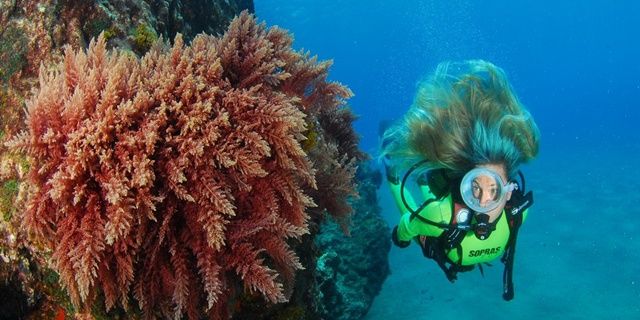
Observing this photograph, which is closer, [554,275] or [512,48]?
[554,275]

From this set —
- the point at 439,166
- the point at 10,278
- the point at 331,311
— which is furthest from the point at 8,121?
the point at 331,311

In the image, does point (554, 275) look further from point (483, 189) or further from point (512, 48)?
point (512, 48)

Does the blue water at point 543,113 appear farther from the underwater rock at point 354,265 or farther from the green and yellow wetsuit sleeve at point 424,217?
the green and yellow wetsuit sleeve at point 424,217

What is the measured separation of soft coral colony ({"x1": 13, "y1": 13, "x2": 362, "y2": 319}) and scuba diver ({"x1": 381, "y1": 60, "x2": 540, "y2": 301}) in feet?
6.25

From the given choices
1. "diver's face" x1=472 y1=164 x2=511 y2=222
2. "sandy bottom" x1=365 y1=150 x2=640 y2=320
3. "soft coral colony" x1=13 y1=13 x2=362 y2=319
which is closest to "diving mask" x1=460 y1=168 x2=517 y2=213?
"diver's face" x1=472 y1=164 x2=511 y2=222

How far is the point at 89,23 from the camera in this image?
357cm

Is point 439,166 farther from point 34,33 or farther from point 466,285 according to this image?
point 466,285

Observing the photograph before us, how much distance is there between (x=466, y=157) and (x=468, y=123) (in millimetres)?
328

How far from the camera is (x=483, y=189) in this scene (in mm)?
4059

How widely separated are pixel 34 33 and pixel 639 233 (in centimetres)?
1605

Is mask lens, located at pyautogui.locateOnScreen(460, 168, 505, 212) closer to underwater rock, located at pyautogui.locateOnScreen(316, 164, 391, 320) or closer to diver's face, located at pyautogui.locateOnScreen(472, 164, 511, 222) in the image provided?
diver's face, located at pyautogui.locateOnScreen(472, 164, 511, 222)

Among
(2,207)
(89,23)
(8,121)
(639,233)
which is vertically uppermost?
(639,233)

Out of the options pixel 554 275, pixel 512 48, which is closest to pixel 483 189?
pixel 554 275

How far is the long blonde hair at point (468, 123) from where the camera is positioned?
4199mm
